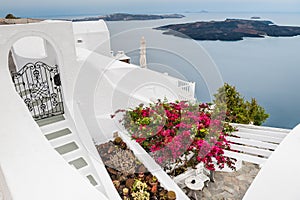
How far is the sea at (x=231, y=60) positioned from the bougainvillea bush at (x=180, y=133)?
63 cm

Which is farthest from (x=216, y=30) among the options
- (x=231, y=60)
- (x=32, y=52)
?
(x=231, y=60)

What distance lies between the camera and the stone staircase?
423 cm

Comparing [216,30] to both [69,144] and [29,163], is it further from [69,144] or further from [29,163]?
[29,163]

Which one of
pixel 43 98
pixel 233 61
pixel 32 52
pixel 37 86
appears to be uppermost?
pixel 32 52

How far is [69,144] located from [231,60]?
13307 mm

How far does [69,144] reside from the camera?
181 inches

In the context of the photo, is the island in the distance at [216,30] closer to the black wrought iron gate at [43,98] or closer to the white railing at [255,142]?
the white railing at [255,142]

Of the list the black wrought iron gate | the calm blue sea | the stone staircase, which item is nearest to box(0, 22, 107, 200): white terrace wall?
the black wrought iron gate

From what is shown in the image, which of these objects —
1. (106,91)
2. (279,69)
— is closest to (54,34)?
(106,91)

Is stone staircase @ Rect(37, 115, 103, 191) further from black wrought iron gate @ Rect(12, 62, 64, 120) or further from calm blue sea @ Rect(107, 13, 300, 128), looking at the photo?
calm blue sea @ Rect(107, 13, 300, 128)

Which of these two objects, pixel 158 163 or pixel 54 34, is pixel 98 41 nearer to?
pixel 54 34

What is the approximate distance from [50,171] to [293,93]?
1309cm

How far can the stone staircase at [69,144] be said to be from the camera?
423cm

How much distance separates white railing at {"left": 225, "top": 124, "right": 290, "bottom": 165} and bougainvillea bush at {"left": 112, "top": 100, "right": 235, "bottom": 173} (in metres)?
0.19
